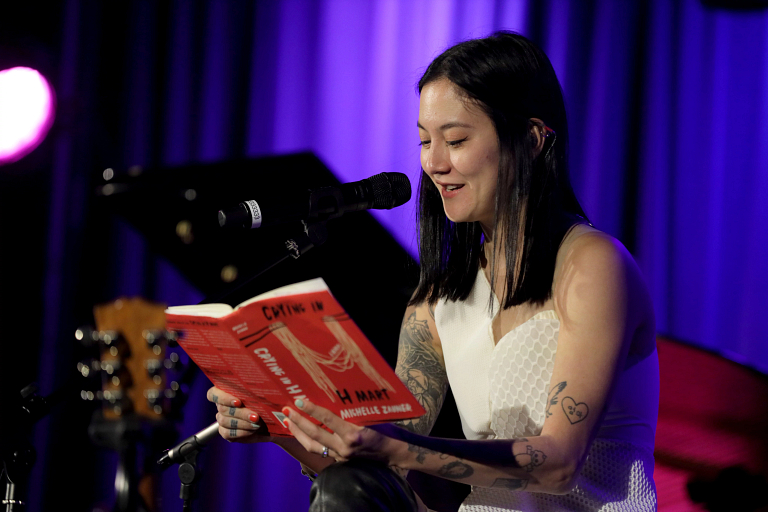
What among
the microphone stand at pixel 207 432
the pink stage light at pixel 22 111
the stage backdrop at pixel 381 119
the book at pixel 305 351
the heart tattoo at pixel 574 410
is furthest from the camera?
the pink stage light at pixel 22 111

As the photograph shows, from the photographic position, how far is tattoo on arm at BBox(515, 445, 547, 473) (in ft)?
3.75

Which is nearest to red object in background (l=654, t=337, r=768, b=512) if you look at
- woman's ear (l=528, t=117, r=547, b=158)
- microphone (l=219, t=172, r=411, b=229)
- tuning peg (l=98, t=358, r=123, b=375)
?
woman's ear (l=528, t=117, r=547, b=158)

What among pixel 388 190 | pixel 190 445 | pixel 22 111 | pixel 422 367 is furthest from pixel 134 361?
pixel 22 111

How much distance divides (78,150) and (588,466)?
3.13 m

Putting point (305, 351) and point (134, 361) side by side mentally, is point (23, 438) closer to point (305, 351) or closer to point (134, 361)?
point (134, 361)

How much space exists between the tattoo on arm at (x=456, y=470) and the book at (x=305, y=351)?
0.50 ft

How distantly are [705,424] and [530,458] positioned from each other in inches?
36.5

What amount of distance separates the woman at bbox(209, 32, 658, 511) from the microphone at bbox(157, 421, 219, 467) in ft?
0.48

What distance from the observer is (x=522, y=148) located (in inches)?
57.2

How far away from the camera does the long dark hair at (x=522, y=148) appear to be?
4.73 feet

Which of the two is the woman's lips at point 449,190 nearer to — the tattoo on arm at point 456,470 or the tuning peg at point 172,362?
the tattoo on arm at point 456,470

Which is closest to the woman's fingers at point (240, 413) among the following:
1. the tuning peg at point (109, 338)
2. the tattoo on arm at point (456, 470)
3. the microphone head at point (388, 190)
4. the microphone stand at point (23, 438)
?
the tattoo on arm at point (456, 470)

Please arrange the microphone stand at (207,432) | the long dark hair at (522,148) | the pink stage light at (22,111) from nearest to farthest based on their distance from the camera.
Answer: the microphone stand at (207,432) < the long dark hair at (522,148) < the pink stage light at (22,111)

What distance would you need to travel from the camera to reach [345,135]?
358 cm
